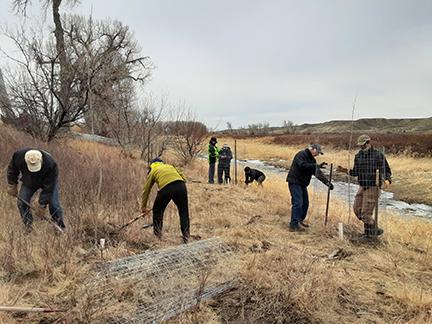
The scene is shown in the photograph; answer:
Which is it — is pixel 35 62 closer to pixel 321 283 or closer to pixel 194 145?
Answer: pixel 194 145

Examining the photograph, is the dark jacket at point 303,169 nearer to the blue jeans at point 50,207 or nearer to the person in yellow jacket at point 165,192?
the person in yellow jacket at point 165,192

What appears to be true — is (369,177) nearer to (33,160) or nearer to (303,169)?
(303,169)

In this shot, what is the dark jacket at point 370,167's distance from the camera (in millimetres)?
6250

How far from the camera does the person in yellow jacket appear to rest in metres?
5.55

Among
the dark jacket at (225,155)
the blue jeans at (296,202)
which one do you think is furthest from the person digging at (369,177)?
the dark jacket at (225,155)

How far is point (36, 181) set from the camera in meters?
5.48

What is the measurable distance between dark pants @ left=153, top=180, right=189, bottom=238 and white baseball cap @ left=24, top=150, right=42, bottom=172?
5.39ft

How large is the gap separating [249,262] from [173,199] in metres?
1.67

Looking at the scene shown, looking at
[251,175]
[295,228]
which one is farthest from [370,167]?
[251,175]

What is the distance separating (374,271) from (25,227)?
4490mm

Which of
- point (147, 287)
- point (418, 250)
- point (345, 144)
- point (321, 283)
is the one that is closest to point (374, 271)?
point (321, 283)

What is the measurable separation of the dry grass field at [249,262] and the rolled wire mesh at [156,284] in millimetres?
124

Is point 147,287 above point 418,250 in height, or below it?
above

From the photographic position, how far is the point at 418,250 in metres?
6.43
